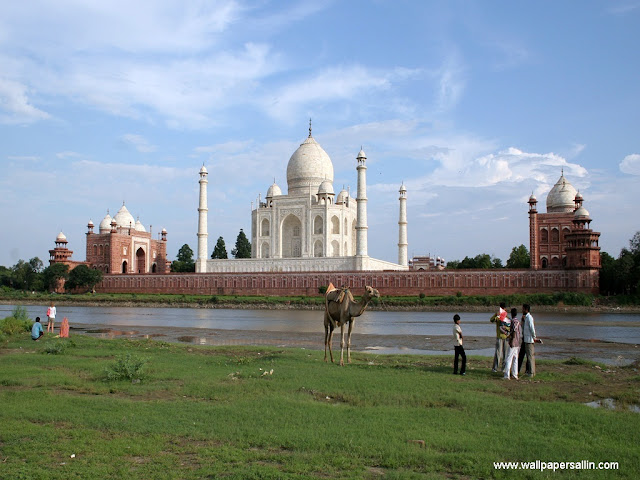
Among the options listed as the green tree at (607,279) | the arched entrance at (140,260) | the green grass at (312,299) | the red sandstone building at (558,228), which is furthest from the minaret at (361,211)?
the arched entrance at (140,260)

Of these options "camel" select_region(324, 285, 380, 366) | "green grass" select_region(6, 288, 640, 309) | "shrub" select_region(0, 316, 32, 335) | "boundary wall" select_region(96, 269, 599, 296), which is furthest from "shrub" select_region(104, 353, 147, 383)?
"boundary wall" select_region(96, 269, 599, 296)

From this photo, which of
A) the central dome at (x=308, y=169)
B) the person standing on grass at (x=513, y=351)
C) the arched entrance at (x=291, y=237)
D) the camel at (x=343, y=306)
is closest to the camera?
the person standing on grass at (x=513, y=351)

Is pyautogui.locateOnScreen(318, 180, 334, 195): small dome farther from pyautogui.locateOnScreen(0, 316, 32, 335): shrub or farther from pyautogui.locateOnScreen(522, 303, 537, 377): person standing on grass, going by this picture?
pyautogui.locateOnScreen(522, 303, 537, 377): person standing on grass

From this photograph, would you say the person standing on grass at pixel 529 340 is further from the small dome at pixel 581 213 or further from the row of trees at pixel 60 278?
the row of trees at pixel 60 278

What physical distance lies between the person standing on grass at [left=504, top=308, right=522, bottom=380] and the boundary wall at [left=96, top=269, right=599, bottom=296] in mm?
42461

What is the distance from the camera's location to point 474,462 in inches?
225

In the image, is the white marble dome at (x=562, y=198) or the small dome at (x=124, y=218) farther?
the small dome at (x=124, y=218)

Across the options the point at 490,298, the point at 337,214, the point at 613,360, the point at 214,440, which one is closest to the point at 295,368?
the point at 214,440

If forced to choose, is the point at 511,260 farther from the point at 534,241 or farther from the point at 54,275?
the point at 54,275

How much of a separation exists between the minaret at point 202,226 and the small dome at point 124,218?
18234mm

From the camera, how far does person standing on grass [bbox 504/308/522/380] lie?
420 inches

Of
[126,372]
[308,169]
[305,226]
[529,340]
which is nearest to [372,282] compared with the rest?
[305,226]

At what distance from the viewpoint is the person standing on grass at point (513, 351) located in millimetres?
10680

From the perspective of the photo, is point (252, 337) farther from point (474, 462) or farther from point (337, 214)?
point (337, 214)
